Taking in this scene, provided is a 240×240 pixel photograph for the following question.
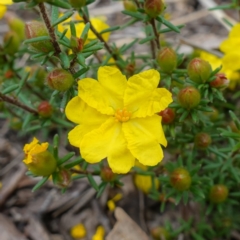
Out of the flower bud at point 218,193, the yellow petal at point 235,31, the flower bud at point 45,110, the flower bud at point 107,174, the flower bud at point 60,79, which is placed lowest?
the flower bud at point 218,193

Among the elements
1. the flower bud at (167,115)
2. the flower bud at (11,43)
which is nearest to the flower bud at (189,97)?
the flower bud at (167,115)

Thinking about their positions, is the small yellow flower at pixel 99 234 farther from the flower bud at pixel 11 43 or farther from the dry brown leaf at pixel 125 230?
the flower bud at pixel 11 43

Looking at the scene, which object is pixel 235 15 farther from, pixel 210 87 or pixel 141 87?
pixel 141 87

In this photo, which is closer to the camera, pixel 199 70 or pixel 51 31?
pixel 51 31

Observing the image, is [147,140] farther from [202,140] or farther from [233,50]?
[233,50]

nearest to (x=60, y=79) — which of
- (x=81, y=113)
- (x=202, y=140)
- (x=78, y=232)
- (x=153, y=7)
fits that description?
(x=81, y=113)

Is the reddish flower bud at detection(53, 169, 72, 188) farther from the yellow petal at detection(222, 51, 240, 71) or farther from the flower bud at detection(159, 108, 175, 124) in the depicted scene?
the yellow petal at detection(222, 51, 240, 71)

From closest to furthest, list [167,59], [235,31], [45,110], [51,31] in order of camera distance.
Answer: [51,31] → [167,59] → [45,110] → [235,31]
